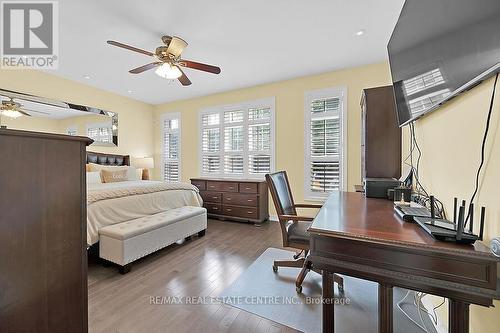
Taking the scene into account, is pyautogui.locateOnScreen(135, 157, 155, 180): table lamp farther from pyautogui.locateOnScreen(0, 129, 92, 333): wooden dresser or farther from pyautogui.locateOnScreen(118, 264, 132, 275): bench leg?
pyautogui.locateOnScreen(0, 129, 92, 333): wooden dresser

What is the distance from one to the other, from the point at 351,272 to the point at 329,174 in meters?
3.07

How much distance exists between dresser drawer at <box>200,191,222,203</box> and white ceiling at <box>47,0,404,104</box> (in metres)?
2.25

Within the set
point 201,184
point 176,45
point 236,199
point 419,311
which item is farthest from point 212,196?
point 419,311

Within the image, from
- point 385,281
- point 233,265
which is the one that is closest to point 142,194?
point 233,265

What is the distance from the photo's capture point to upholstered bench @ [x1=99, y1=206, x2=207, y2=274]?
7.36ft

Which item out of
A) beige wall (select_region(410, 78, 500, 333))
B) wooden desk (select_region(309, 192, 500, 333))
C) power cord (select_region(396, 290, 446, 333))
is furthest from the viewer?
power cord (select_region(396, 290, 446, 333))

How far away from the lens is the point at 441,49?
3.64ft

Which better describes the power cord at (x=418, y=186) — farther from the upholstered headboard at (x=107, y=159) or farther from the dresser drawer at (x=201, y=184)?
the upholstered headboard at (x=107, y=159)

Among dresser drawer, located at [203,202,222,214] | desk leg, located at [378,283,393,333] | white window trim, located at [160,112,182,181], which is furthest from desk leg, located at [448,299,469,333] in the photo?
white window trim, located at [160,112,182,181]

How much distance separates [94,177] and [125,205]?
1499 mm

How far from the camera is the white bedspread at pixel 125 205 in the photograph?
2.37m

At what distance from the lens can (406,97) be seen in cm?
174

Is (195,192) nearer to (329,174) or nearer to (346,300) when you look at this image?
(329,174)

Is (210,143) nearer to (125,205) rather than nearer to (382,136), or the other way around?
(125,205)
